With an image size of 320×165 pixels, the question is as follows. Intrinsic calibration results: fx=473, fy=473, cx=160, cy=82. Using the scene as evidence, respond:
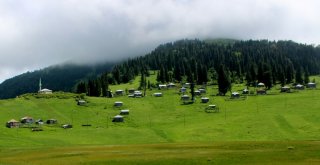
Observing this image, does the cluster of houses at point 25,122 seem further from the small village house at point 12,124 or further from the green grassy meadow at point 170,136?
the green grassy meadow at point 170,136

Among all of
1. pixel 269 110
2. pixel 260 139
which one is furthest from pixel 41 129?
pixel 269 110

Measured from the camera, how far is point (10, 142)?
472ft

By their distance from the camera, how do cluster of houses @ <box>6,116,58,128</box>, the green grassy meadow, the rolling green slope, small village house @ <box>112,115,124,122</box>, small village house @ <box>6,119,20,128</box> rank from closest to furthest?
the green grassy meadow → the rolling green slope → small village house @ <box>6,119,20,128</box> → cluster of houses @ <box>6,116,58,128</box> → small village house @ <box>112,115,124,122</box>

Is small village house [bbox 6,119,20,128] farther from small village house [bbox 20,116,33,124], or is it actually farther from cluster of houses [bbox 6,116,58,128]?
small village house [bbox 20,116,33,124]

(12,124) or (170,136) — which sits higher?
(12,124)

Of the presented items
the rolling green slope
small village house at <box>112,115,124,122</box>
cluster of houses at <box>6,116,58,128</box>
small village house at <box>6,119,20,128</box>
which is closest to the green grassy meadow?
the rolling green slope

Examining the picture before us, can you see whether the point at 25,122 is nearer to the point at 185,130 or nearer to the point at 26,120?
the point at 26,120

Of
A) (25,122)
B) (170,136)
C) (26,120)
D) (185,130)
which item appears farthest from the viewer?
(26,120)

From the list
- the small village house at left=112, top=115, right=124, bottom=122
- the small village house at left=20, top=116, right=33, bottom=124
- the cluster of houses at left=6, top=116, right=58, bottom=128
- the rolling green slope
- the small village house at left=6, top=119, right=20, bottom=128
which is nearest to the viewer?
the rolling green slope

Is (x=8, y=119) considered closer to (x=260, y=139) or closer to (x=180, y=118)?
(x=180, y=118)

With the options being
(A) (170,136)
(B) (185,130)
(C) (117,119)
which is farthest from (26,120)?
(B) (185,130)

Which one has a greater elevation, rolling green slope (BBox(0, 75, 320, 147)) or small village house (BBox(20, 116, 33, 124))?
small village house (BBox(20, 116, 33, 124))

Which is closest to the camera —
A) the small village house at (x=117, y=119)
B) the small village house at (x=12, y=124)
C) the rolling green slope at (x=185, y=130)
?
the rolling green slope at (x=185, y=130)

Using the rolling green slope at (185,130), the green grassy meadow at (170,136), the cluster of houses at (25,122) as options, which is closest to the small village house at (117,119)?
the green grassy meadow at (170,136)
